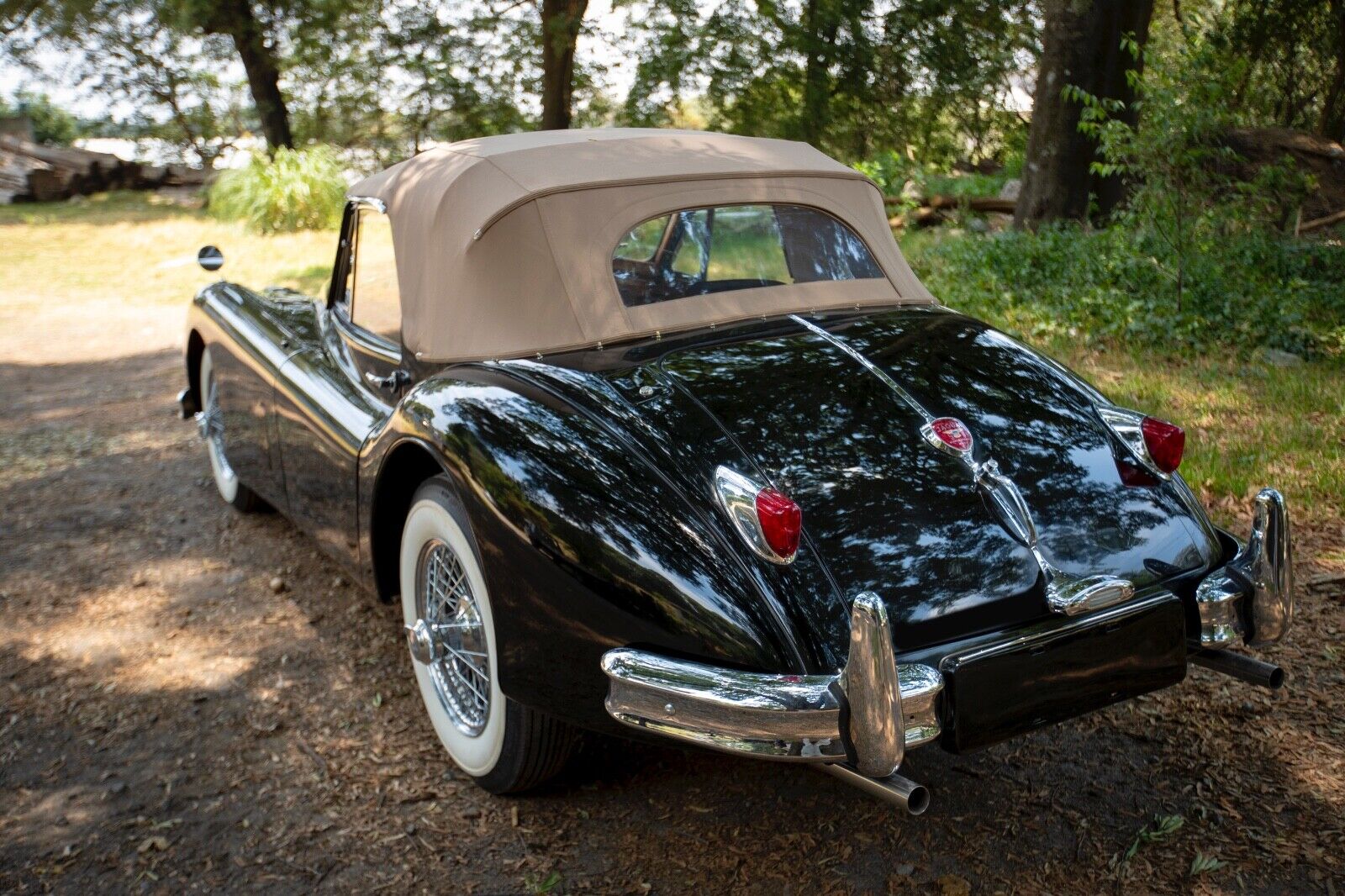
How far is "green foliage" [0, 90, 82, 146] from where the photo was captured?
78.3 ft

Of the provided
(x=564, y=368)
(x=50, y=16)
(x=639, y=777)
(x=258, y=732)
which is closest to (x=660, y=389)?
(x=564, y=368)

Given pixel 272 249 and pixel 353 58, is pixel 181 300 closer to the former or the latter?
pixel 272 249

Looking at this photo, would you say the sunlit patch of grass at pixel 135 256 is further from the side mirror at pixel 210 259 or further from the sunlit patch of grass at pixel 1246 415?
the sunlit patch of grass at pixel 1246 415

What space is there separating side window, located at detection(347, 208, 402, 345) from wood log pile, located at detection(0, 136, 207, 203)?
662 inches

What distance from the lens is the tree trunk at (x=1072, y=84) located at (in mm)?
8461

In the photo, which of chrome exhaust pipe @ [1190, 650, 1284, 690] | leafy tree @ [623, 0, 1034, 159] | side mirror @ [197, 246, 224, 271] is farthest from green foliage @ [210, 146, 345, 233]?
chrome exhaust pipe @ [1190, 650, 1284, 690]

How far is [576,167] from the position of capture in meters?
3.40

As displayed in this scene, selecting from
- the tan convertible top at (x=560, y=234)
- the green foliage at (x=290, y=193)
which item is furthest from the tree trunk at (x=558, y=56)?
the tan convertible top at (x=560, y=234)

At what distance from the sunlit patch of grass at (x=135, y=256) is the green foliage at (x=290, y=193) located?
0.22 meters

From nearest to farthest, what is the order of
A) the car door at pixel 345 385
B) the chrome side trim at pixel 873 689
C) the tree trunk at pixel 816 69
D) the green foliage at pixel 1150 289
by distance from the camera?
the chrome side trim at pixel 873 689 → the car door at pixel 345 385 → the green foliage at pixel 1150 289 → the tree trunk at pixel 816 69

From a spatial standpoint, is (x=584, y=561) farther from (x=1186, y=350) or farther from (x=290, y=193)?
(x=290, y=193)

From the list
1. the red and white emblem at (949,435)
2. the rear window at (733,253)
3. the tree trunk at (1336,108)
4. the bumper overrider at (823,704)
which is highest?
the tree trunk at (1336,108)

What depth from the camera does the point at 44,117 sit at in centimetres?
2428

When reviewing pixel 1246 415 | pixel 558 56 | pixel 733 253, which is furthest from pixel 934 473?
pixel 558 56
